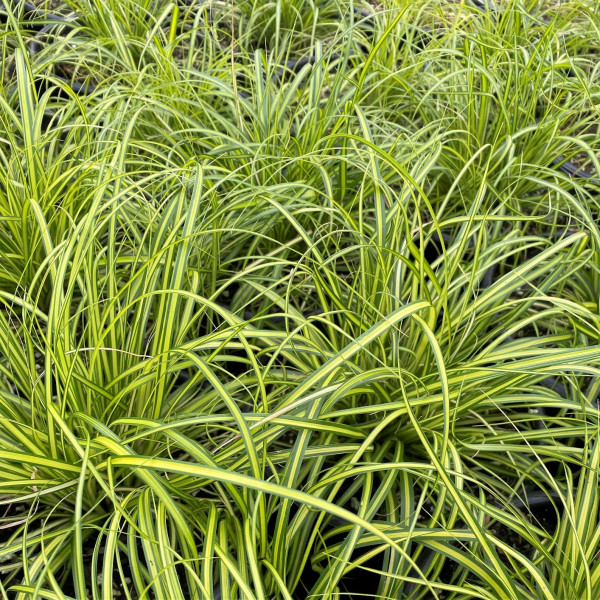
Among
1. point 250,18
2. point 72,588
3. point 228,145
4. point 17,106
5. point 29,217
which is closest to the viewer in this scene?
point 72,588

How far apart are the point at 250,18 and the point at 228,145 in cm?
86

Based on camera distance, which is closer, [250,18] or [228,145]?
[228,145]

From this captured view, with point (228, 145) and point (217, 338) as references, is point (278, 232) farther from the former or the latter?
point (217, 338)

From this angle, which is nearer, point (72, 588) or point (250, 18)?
point (72, 588)

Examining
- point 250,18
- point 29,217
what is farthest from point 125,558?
point 250,18

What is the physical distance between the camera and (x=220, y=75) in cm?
174

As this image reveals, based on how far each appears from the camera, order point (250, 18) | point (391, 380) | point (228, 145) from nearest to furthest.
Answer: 1. point (391, 380)
2. point (228, 145)
3. point (250, 18)

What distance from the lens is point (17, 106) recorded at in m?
1.74

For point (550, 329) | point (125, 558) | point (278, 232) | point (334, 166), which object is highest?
point (334, 166)

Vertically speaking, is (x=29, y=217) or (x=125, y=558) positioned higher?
(x=29, y=217)

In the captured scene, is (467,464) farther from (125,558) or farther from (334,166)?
(334,166)

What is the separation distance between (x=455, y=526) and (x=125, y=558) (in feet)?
1.92

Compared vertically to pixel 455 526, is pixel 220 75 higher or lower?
higher

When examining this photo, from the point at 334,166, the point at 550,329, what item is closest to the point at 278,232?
the point at 334,166
